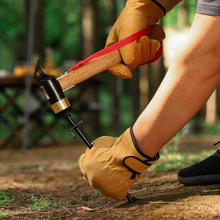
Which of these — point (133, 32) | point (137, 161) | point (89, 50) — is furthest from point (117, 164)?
point (89, 50)

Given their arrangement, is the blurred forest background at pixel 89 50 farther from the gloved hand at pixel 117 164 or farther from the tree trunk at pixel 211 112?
the gloved hand at pixel 117 164

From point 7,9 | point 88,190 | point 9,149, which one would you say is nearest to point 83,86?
point 9,149

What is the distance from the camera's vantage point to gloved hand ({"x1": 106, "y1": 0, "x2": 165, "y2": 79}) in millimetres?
1944

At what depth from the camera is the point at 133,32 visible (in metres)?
1.95

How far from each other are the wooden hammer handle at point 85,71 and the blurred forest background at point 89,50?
4.49 meters

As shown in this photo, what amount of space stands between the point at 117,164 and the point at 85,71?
1.46 feet

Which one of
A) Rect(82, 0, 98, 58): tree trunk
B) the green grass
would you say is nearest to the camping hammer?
the green grass

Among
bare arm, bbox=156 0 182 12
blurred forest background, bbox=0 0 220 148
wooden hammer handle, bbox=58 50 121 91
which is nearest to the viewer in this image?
wooden hammer handle, bbox=58 50 121 91

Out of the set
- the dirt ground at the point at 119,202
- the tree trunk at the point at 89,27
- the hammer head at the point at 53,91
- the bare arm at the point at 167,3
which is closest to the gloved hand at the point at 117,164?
the dirt ground at the point at 119,202

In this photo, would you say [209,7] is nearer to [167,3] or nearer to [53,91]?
[167,3]

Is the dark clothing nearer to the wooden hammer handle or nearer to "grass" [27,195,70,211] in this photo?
the wooden hammer handle

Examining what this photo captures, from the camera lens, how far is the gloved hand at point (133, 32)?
194 centimetres

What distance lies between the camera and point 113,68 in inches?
77.9

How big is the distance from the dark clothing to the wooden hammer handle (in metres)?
0.49
